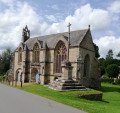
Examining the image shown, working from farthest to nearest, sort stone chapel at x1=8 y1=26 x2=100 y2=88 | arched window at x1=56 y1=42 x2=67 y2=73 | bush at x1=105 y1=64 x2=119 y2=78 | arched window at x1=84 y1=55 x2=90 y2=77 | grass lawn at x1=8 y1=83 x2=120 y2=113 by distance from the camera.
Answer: bush at x1=105 y1=64 x2=119 y2=78
arched window at x1=84 y1=55 x2=90 y2=77
arched window at x1=56 y1=42 x2=67 y2=73
stone chapel at x1=8 y1=26 x2=100 y2=88
grass lawn at x1=8 y1=83 x2=120 y2=113

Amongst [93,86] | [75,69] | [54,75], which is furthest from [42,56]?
[93,86]

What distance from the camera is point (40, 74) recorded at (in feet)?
98.3

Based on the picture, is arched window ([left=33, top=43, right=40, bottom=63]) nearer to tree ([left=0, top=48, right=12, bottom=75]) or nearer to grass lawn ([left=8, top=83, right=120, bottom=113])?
grass lawn ([left=8, top=83, right=120, bottom=113])

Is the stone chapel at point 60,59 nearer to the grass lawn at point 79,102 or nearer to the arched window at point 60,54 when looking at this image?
the arched window at point 60,54

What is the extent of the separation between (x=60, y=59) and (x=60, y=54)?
92 centimetres

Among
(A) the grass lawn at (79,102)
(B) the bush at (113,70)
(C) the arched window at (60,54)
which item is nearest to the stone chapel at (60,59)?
(C) the arched window at (60,54)

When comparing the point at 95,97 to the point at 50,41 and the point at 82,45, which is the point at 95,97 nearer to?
the point at 82,45

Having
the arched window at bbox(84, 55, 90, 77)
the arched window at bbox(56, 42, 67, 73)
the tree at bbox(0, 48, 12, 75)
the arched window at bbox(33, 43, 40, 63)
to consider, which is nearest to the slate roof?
the arched window at bbox(33, 43, 40, 63)

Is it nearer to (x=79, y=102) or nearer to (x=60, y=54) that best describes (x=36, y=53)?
(x=60, y=54)

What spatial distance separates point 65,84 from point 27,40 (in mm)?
22752

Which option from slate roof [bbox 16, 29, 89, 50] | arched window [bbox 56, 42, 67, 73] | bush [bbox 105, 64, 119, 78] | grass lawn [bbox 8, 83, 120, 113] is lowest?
grass lawn [bbox 8, 83, 120, 113]

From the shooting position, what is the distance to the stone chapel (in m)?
25.7

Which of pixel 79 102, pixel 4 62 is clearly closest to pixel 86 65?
pixel 79 102

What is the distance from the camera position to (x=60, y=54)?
1122 inches
